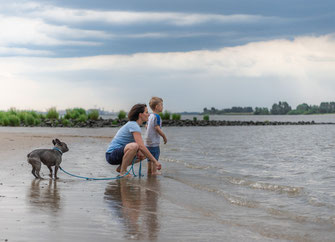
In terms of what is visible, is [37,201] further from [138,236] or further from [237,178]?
[237,178]

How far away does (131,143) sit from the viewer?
926 cm

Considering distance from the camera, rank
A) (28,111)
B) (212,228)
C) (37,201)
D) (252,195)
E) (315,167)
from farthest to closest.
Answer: (28,111) → (315,167) → (252,195) → (37,201) → (212,228)

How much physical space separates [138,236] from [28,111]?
38537 millimetres

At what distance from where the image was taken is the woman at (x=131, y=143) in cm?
918

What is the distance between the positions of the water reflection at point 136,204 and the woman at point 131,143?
0.50 metres

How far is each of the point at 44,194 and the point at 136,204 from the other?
5.76ft

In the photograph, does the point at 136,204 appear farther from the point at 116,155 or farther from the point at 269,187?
the point at 269,187

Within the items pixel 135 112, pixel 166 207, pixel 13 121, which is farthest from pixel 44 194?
pixel 13 121

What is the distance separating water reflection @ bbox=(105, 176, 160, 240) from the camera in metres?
5.19

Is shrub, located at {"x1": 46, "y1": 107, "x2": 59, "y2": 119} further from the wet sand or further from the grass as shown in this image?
the wet sand

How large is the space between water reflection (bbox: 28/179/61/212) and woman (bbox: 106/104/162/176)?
1514mm

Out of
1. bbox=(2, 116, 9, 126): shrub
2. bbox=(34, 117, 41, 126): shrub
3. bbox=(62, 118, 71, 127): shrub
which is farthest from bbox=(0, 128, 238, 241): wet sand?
bbox=(62, 118, 71, 127): shrub

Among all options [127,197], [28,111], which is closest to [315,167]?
[127,197]

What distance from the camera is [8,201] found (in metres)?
6.65
